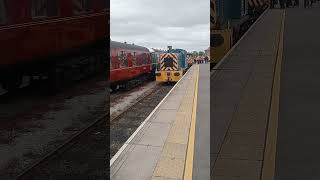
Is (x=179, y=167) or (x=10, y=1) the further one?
(x=10, y=1)

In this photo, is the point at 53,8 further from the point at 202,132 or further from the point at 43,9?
the point at 202,132

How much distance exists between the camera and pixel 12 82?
821 cm

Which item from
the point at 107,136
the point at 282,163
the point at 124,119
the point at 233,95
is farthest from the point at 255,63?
the point at 282,163

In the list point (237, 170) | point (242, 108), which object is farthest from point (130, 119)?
point (237, 170)

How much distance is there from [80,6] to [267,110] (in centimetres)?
426

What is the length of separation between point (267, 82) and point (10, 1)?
5.69 m

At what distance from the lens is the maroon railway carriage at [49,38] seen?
6.75 meters

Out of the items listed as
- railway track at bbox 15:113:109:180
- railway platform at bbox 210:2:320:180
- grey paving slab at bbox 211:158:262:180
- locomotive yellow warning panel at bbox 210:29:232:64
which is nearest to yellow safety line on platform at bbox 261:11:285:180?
railway platform at bbox 210:2:320:180

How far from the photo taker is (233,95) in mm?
8453

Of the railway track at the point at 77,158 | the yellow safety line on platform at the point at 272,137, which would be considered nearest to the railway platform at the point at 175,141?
the railway track at the point at 77,158

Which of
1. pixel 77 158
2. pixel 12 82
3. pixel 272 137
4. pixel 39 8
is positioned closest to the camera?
pixel 272 137

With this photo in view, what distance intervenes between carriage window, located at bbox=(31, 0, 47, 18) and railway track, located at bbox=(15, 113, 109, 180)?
7.84 ft

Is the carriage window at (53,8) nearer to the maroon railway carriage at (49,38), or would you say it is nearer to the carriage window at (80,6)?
the maroon railway carriage at (49,38)

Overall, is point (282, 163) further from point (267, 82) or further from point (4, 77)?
point (4, 77)
